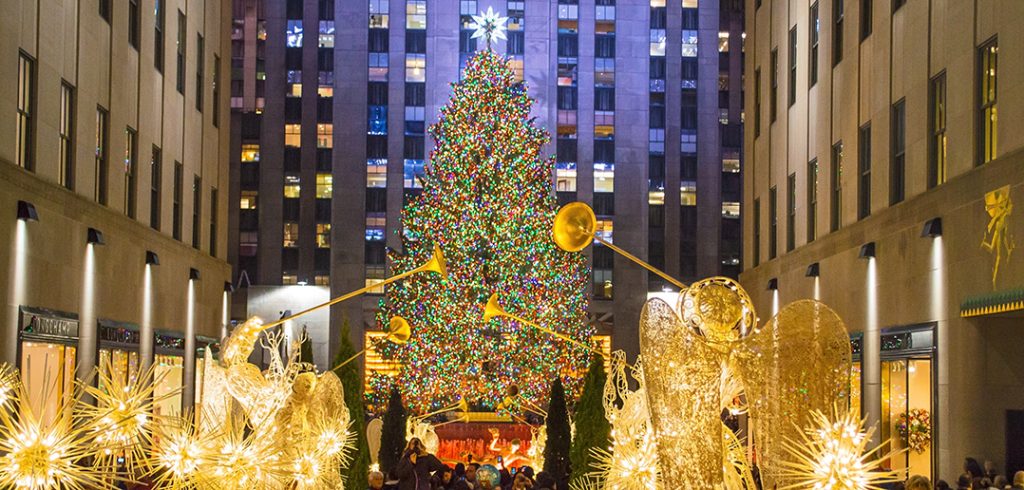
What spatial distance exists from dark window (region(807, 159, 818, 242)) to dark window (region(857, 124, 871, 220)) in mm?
4063

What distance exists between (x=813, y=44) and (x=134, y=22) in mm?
16386

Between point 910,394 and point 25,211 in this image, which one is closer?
point 25,211

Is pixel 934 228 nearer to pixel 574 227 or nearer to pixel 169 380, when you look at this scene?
pixel 574 227

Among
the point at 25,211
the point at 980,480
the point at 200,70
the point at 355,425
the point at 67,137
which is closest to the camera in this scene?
the point at 980,480

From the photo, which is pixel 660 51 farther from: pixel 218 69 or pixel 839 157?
pixel 839 157

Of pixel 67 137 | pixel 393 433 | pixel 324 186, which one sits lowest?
pixel 393 433

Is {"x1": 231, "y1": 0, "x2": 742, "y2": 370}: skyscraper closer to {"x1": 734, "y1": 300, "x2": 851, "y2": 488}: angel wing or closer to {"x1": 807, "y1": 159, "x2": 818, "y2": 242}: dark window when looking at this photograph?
{"x1": 807, "y1": 159, "x2": 818, "y2": 242}: dark window

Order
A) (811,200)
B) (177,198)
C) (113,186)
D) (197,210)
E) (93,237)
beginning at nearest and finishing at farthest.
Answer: (93,237), (113,186), (811,200), (177,198), (197,210)

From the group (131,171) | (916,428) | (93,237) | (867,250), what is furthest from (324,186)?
(916,428)

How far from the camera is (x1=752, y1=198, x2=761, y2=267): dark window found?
38.7 metres

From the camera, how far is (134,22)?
104ft

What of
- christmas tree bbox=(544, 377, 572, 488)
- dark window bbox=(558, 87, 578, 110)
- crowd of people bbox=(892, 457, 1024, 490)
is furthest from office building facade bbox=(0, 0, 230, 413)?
dark window bbox=(558, 87, 578, 110)

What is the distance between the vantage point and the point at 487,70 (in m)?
45.2

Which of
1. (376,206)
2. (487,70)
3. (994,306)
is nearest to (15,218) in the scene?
(994,306)
